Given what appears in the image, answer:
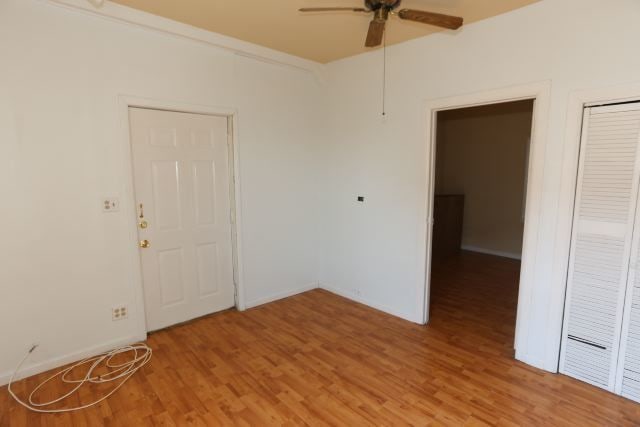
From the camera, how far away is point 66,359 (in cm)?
260

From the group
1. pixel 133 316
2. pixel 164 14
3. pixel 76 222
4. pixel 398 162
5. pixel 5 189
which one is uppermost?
pixel 164 14

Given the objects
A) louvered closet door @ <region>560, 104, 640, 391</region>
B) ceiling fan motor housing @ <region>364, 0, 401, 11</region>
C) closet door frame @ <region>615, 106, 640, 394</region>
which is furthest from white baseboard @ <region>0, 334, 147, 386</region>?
closet door frame @ <region>615, 106, 640, 394</region>

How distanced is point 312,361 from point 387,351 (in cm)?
63

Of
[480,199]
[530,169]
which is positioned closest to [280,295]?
[530,169]

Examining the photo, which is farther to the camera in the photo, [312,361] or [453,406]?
[312,361]

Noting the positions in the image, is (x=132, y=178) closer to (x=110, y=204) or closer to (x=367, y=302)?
(x=110, y=204)

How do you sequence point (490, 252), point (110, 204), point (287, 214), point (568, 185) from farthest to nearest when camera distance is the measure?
point (490, 252) → point (287, 214) → point (110, 204) → point (568, 185)

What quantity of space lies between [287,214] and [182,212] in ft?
3.82

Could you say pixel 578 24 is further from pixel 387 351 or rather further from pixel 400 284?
pixel 387 351

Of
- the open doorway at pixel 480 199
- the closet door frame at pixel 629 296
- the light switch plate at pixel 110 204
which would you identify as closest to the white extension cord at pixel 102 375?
the light switch plate at pixel 110 204

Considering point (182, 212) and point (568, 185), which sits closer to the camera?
point (568, 185)

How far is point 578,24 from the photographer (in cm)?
224

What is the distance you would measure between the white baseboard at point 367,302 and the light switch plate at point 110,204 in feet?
8.11

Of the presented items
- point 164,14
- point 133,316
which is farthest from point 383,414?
point 164,14
